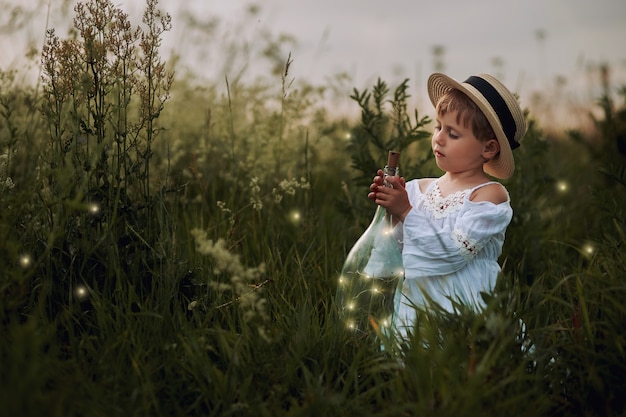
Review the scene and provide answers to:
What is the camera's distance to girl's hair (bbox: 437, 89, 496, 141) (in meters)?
2.57

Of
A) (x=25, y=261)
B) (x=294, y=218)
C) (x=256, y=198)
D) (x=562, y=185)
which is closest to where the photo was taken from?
(x=25, y=261)

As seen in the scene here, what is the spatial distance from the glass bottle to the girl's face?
20cm

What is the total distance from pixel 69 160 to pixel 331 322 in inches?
43.7

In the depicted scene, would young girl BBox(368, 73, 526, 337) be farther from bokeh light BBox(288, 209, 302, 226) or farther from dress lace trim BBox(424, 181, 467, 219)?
bokeh light BBox(288, 209, 302, 226)

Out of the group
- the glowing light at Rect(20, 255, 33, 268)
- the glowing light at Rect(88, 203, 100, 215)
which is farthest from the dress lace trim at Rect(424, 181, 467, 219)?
the glowing light at Rect(20, 255, 33, 268)

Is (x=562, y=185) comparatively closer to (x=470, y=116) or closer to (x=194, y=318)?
(x=470, y=116)

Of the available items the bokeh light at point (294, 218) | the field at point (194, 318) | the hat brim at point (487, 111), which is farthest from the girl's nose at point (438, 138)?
the bokeh light at point (294, 218)

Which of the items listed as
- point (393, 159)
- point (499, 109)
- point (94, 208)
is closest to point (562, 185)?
point (499, 109)

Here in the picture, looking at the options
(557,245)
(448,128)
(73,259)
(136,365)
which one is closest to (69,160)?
(73,259)

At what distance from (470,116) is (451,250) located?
0.51m

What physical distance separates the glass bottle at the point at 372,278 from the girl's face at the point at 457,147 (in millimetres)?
203

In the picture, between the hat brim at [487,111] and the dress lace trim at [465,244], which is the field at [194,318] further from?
the hat brim at [487,111]

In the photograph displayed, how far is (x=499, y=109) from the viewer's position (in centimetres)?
255

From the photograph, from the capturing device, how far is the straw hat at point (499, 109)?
8.27 ft
